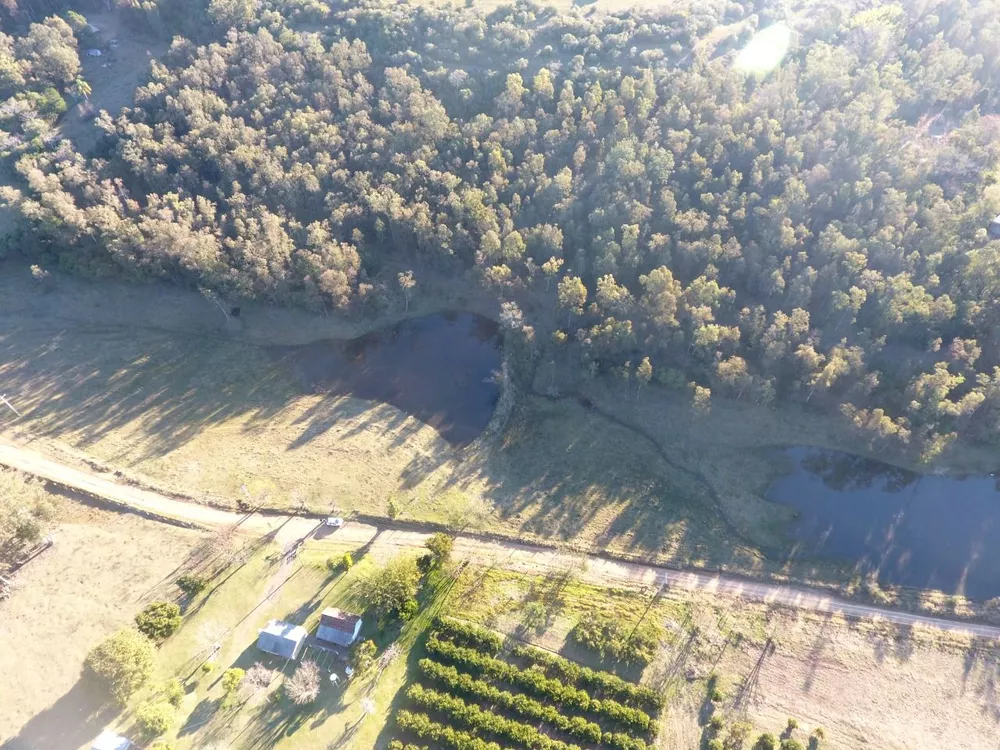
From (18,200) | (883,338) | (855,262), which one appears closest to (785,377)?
(883,338)

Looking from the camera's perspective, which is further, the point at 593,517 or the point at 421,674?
the point at 593,517

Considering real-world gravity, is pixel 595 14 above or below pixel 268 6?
above

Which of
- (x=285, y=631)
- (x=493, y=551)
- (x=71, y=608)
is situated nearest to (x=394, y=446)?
(x=493, y=551)

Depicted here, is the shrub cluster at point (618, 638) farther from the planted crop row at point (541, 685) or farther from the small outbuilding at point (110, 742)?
the small outbuilding at point (110, 742)

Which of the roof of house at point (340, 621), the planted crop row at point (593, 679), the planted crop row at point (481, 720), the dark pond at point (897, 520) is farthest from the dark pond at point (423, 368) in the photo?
the dark pond at point (897, 520)

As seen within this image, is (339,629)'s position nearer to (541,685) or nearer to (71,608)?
(541,685)

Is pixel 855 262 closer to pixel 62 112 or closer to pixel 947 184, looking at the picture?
pixel 947 184
